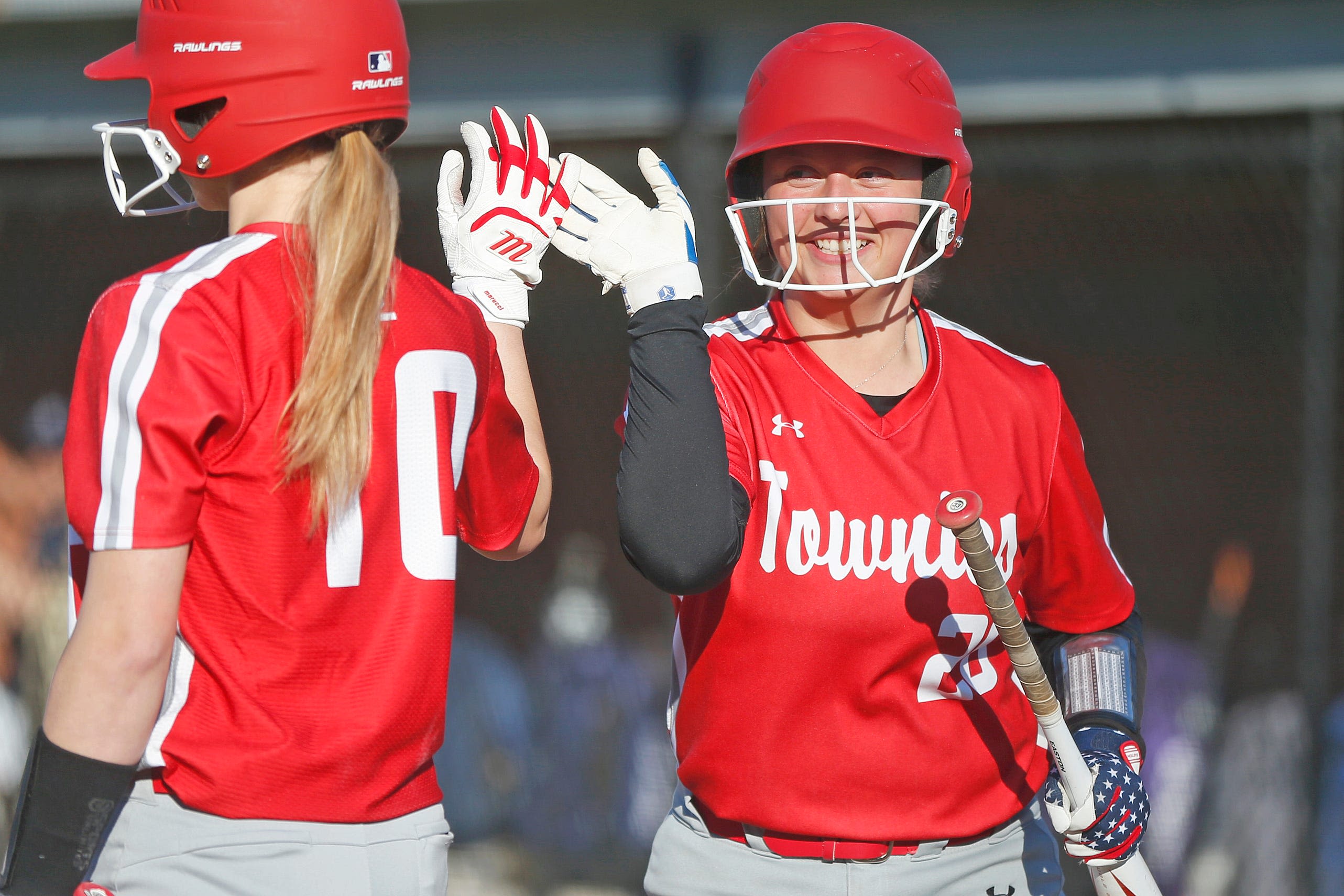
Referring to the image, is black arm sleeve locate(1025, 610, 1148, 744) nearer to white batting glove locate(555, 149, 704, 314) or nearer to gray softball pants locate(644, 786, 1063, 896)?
gray softball pants locate(644, 786, 1063, 896)

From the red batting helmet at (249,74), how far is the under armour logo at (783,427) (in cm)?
69

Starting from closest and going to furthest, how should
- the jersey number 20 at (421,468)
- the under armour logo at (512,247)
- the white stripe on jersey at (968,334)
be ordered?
the jersey number 20 at (421,468) < the under armour logo at (512,247) < the white stripe on jersey at (968,334)

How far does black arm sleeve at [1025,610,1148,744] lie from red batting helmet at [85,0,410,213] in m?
1.27

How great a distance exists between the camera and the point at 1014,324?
3.29 metres

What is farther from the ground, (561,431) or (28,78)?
(28,78)

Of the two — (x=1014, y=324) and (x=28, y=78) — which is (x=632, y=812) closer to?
(x=1014, y=324)

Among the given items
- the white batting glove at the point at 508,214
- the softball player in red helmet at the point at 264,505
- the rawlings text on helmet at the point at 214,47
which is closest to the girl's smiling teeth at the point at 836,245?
the white batting glove at the point at 508,214

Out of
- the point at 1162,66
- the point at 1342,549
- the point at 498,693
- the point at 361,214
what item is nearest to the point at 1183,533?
the point at 1342,549

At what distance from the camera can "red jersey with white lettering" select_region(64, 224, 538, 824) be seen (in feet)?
3.98

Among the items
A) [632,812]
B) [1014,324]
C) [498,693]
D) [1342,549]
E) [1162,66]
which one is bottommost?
[632,812]

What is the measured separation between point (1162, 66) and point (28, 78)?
10.6 ft

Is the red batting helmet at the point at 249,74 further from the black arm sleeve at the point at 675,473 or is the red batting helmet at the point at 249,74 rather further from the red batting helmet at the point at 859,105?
the red batting helmet at the point at 859,105

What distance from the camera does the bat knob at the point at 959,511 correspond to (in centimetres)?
152

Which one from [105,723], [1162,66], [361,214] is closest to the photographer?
[105,723]
